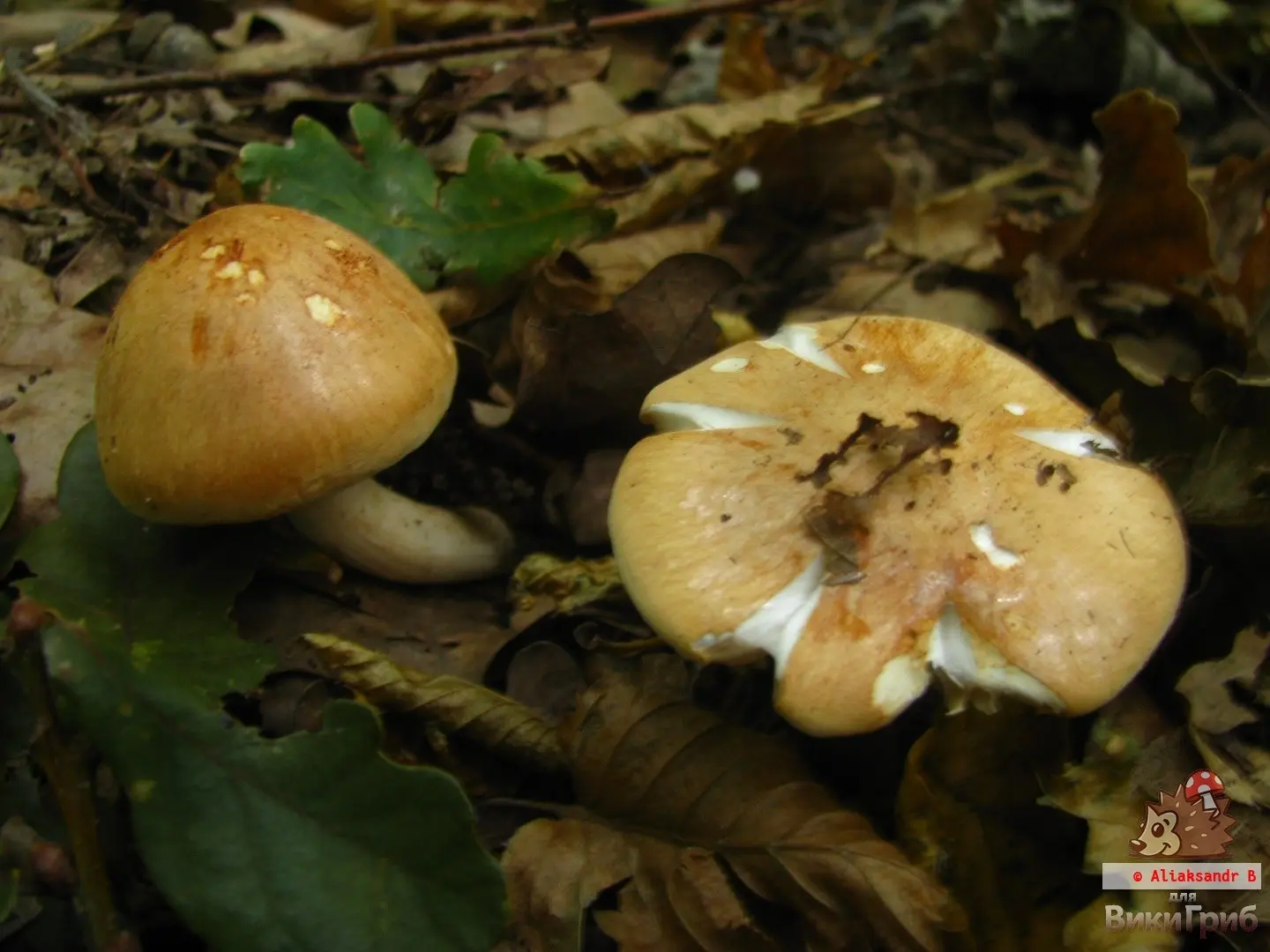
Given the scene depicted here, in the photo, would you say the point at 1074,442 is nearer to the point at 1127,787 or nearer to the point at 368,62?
the point at 1127,787

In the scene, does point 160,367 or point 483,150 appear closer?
point 160,367

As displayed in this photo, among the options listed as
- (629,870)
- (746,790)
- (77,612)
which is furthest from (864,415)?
(77,612)

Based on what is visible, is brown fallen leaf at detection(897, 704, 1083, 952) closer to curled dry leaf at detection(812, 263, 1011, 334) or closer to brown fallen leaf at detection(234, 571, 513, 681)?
brown fallen leaf at detection(234, 571, 513, 681)

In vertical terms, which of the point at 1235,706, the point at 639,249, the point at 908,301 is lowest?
the point at 1235,706

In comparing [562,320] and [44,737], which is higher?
[562,320]

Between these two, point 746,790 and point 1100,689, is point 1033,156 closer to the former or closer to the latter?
point 1100,689

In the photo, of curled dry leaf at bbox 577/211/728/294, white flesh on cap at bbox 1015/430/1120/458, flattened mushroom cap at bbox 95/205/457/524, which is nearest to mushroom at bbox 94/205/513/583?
flattened mushroom cap at bbox 95/205/457/524

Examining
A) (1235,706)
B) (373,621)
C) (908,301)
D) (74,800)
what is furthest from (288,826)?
(908,301)

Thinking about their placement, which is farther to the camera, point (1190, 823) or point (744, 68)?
point (744, 68)
